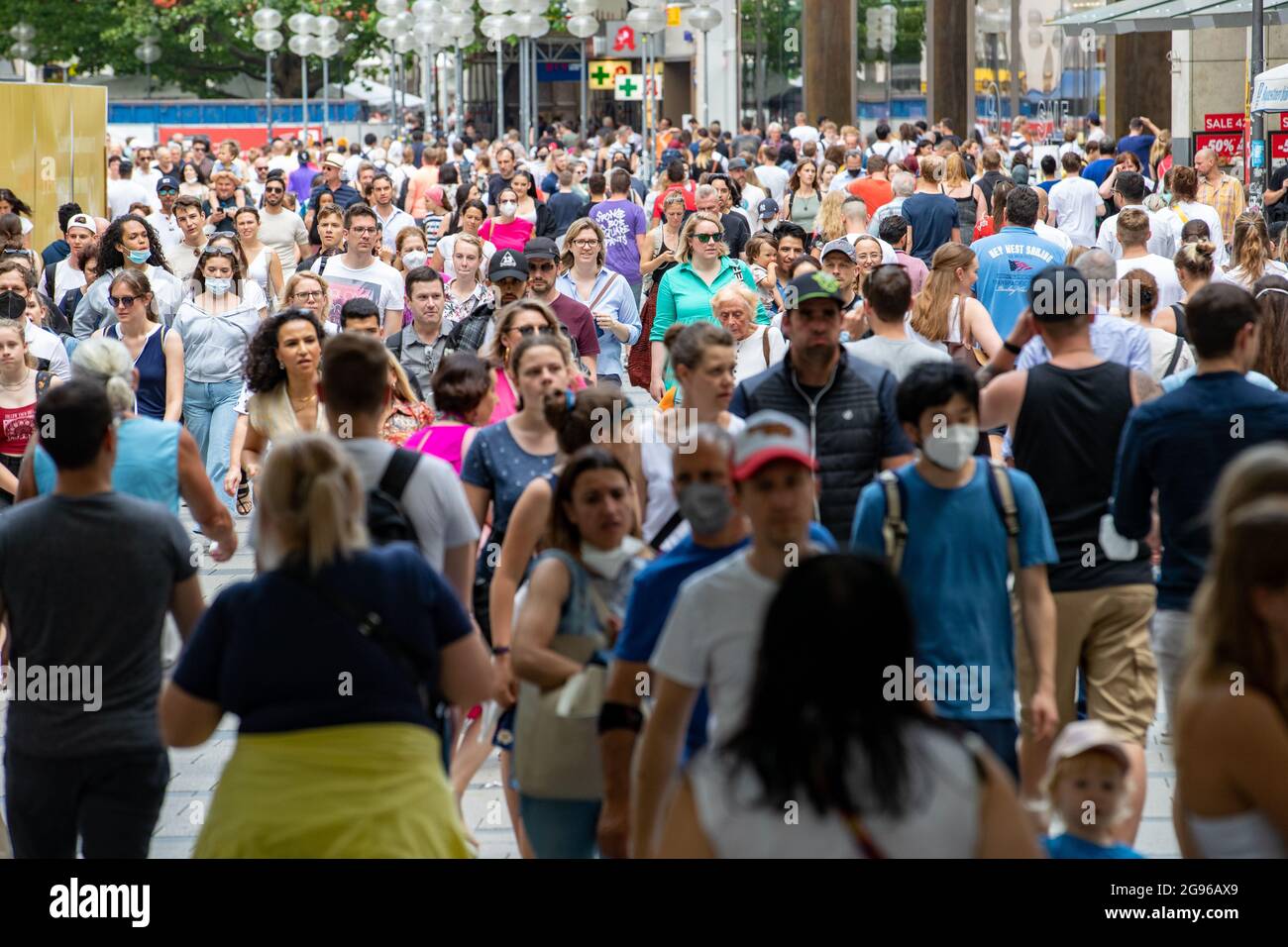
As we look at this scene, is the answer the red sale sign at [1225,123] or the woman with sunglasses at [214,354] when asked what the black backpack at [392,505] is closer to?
the woman with sunglasses at [214,354]

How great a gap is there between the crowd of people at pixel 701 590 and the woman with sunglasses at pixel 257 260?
4.07 m

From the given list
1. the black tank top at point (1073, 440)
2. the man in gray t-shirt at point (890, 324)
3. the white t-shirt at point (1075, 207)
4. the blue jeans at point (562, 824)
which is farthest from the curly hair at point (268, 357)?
the white t-shirt at point (1075, 207)

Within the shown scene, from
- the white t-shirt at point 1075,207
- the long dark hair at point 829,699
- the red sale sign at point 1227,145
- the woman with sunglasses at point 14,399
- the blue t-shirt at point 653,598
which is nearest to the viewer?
the long dark hair at point 829,699

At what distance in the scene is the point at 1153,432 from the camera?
5.83m

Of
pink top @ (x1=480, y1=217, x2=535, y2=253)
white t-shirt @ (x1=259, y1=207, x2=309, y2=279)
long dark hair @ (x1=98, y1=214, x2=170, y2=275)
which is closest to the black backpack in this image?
long dark hair @ (x1=98, y1=214, x2=170, y2=275)

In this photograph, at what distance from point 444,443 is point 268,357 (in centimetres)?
145

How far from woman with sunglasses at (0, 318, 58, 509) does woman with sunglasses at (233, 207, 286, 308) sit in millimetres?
3379

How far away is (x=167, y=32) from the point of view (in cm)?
6738

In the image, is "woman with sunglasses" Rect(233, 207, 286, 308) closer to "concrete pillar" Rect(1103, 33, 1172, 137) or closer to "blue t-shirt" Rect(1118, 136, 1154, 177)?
"blue t-shirt" Rect(1118, 136, 1154, 177)

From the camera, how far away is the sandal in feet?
37.7

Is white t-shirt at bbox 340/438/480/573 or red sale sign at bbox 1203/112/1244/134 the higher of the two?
red sale sign at bbox 1203/112/1244/134

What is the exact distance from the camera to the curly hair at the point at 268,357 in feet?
26.2

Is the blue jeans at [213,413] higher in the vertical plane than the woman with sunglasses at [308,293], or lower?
lower
